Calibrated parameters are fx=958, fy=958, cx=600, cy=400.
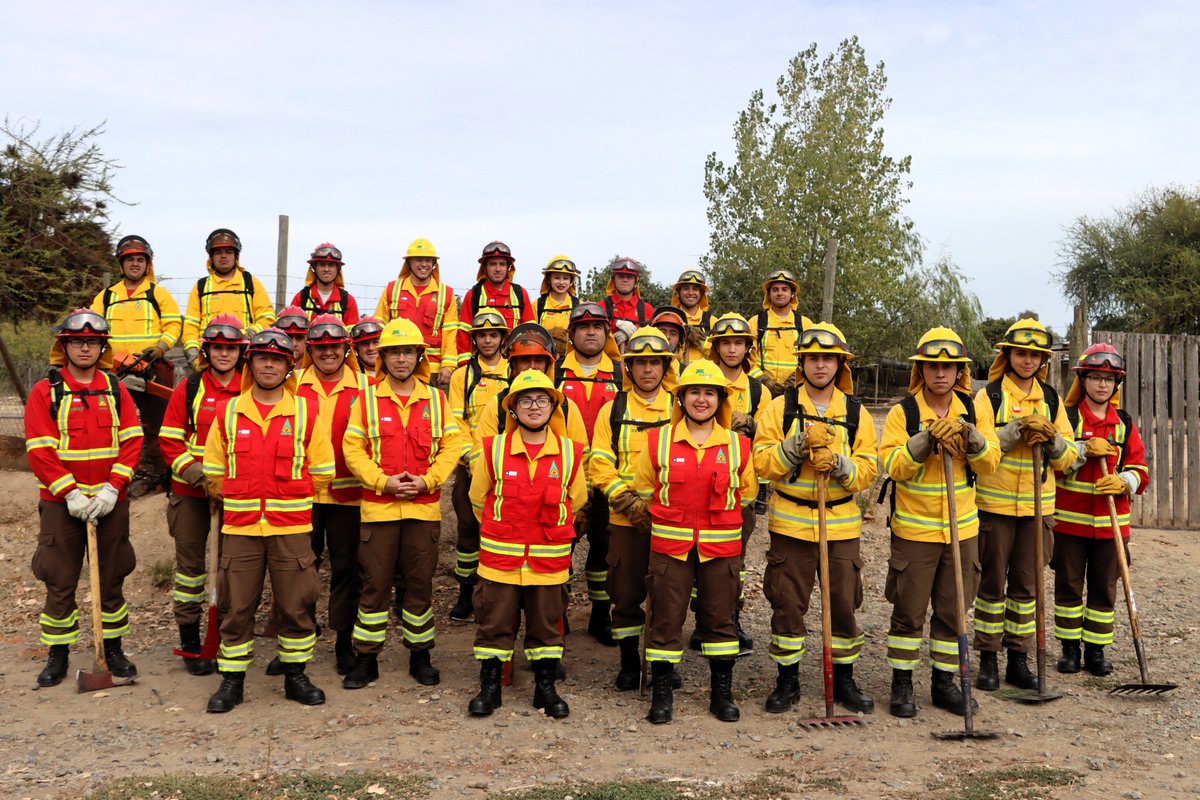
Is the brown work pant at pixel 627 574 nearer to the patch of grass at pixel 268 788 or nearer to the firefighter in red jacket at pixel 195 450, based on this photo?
the patch of grass at pixel 268 788

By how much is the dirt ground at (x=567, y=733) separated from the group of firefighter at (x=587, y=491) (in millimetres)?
218

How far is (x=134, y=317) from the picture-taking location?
8305 millimetres

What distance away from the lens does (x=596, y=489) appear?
297 inches

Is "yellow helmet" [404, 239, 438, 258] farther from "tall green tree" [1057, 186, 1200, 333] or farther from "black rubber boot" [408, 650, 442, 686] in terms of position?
"tall green tree" [1057, 186, 1200, 333]

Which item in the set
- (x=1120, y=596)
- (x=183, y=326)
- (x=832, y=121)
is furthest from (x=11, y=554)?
(x=832, y=121)

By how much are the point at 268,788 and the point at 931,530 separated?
4314 millimetres

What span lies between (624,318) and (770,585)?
11.5 ft

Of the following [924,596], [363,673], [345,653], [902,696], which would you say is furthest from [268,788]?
[924,596]

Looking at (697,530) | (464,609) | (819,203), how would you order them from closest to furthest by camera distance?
(697,530) < (464,609) < (819,203)

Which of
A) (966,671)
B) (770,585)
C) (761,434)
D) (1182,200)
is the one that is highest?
(1182,200)

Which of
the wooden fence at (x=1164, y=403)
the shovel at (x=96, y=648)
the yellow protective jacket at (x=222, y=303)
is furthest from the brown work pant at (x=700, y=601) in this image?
the wooden fence at (x=1164, y=403)

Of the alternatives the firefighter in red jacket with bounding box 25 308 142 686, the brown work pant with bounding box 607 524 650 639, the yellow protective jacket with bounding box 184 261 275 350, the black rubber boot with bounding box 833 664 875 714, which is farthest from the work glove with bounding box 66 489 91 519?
the black rubber boot with bounding box 833 664 875 714

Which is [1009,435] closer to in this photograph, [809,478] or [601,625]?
[809,478]

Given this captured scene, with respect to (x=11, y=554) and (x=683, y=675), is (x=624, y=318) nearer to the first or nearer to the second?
(x=683, y=675)
